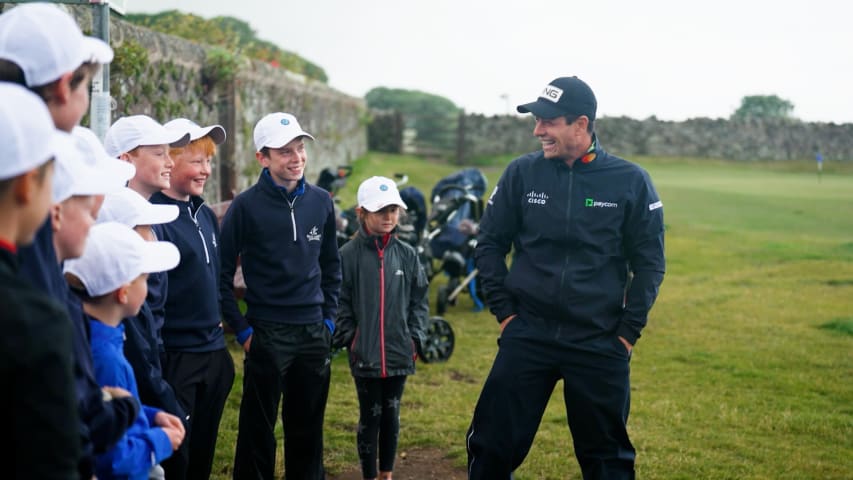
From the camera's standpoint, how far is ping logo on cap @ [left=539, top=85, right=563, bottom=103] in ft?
14.8

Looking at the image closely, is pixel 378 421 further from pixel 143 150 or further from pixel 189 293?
pixel 143 150

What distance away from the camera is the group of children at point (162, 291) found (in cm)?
197

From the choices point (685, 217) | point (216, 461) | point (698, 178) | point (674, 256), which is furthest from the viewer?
point (698, 178)

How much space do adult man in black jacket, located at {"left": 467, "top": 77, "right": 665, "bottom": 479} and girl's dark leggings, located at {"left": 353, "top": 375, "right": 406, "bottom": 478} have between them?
61cm

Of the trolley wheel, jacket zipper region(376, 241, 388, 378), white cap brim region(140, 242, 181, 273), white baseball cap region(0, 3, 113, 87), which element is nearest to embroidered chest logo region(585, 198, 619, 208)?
jacket zipper region(376, 241, 388, 378)

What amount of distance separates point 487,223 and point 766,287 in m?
8.46

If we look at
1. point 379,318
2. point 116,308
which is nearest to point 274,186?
point 379,318

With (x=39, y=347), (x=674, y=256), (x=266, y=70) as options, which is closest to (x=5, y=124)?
(x=39, y=347)

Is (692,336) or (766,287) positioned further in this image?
(766,287)

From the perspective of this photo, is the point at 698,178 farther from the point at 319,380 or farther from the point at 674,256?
the point at 319,380

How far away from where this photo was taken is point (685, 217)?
19.3 metres

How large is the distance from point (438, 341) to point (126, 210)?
4.88 metres

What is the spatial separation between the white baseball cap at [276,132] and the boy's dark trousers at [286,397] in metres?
0.89

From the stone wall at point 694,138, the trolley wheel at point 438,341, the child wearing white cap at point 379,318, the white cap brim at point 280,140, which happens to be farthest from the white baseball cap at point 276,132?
the stone wall at point 694,138
